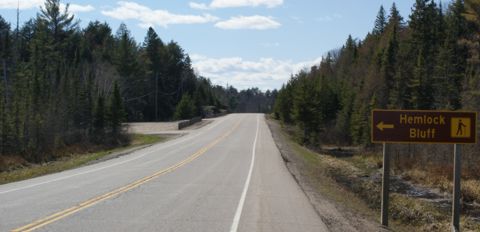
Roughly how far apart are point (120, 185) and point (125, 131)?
48.7m

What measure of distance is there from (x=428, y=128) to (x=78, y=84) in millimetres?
58788

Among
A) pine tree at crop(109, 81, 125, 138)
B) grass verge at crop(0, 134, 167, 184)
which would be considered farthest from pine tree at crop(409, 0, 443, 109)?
grass verge at crop(0, 134, 167, 184)

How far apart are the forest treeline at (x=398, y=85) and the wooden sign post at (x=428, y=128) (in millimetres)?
34393

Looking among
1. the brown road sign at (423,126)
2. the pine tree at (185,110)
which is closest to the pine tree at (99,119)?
the pine tree at (185,110)

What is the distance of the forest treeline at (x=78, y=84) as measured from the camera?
51.6m

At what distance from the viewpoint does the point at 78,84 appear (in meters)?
66.2

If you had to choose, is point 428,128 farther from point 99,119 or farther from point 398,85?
point 398,85

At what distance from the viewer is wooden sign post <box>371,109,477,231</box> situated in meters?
12.0

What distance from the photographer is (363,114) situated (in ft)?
238

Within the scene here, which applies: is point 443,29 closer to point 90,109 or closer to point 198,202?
point 90,109

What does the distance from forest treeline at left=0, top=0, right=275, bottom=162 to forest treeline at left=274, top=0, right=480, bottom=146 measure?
881 inches

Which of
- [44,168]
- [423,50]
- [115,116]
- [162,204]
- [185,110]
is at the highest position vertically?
[423,50]

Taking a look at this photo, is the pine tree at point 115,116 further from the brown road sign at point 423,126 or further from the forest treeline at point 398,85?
the brown road sign at point 423,126

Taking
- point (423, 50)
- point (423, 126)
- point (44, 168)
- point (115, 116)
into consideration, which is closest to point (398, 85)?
point (423, 50)
